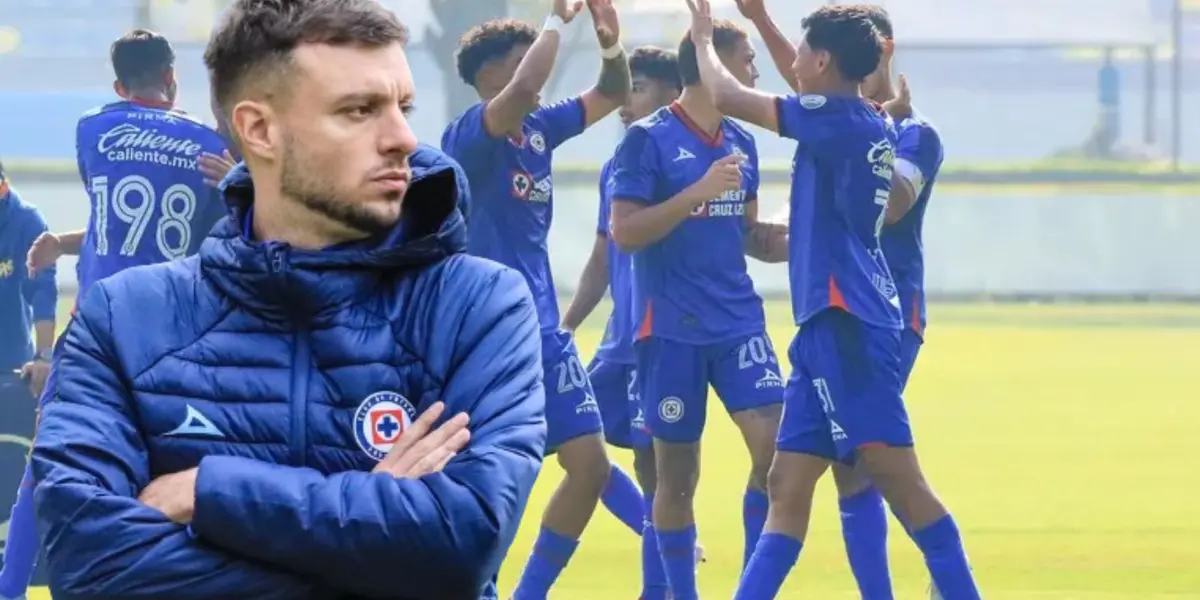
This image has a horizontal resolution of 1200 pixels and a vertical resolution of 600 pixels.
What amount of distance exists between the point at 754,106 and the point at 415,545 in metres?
4.02

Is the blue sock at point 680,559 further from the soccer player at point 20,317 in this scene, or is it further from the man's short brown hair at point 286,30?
the man's short brown hair at point 286,30

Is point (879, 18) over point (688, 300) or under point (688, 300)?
over

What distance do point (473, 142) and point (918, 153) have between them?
136 centimetres

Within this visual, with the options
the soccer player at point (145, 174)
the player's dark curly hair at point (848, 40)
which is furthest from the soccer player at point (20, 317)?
the player's dark curly hair at point (848, 40)

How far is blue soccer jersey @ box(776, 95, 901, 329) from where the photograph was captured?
6.39m

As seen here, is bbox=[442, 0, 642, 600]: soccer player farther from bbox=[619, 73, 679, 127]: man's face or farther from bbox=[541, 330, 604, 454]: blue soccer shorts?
bbox=[619, 73, 679, 127]: man's face

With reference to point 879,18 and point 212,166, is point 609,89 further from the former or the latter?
point 212,166

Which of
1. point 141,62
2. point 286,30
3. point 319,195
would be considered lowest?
point 141,62

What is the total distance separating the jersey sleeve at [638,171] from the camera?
7191mm

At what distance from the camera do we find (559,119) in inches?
282

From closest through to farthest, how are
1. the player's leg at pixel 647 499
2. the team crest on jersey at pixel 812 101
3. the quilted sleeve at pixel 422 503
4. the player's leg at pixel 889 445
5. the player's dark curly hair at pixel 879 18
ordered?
the quilted sleeve at pixel 422 503
the player's leg at pixel 889 445
the team crest on jersey at pixel 812 101
the player's dark curly hair at pixel 879 18
the player's leg at pixel 647 499

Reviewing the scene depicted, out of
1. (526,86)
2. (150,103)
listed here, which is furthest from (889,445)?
→ (150,103)

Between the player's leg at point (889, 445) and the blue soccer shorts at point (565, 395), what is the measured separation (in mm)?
914

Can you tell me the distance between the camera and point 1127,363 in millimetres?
18641
